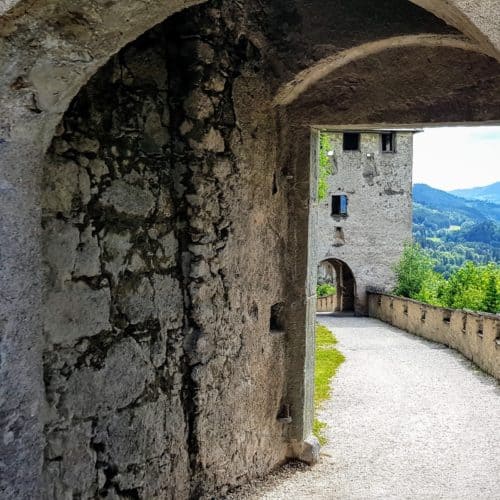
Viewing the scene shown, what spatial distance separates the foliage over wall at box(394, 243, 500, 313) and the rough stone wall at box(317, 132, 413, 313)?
2.26 feet

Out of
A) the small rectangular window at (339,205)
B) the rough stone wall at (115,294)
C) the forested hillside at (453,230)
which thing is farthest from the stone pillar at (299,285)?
the forested hillside at (453,230)

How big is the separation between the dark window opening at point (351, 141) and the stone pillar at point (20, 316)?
77.0 feet

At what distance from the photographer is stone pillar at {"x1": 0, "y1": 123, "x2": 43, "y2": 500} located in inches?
83.0

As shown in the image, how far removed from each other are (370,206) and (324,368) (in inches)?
608

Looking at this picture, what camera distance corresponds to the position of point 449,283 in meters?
19.2

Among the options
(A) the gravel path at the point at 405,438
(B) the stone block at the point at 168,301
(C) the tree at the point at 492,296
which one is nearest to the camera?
(B) the stone block at the point at 168,301

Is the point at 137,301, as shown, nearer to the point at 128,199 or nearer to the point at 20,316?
the point at 128,199

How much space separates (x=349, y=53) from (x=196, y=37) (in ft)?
3.62

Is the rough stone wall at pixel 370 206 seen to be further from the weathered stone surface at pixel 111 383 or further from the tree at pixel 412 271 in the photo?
the weathered stone surface at pixel 111 383

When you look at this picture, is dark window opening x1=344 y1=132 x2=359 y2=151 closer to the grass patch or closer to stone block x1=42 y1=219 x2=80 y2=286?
the grass patch

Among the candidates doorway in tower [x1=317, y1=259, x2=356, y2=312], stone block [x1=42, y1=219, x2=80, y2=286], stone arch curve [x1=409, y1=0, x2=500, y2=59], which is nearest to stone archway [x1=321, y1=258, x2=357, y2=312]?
doorway in tower [x1=317, y1=259, x2=356, y2=312]

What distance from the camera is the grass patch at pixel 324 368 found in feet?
21.0

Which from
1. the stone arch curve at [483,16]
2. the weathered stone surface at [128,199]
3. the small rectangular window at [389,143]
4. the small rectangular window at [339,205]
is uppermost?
the small rectangular window at [389,143]

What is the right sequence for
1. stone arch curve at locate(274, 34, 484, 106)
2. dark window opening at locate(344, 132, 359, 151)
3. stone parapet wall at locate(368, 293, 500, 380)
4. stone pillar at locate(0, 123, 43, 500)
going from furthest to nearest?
dark window opening at locate(344, 132, 359, 151)
stone parapet wall at locate(368, 293, 500, 380)
stone arch curve at locate(274, 34, 484, 106)
stone pillar at locate(0, 123, 43, 500)
